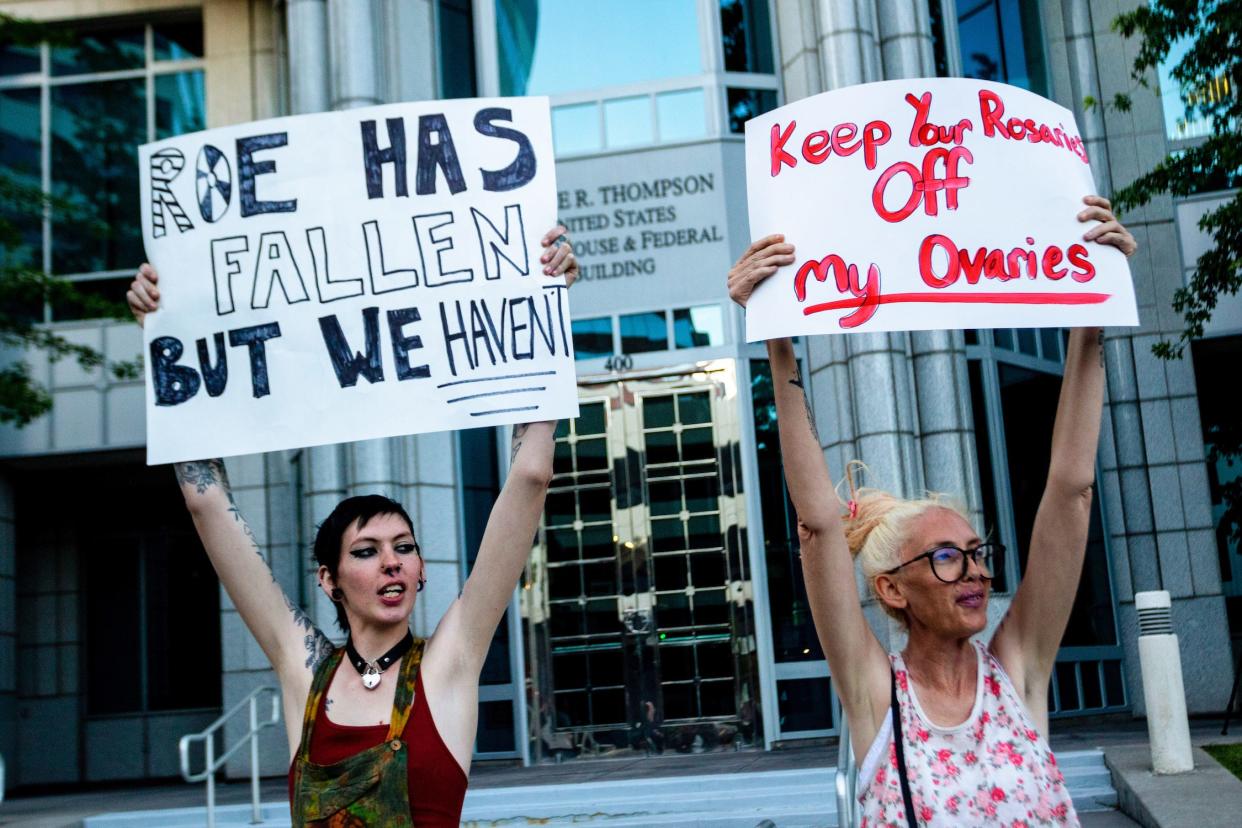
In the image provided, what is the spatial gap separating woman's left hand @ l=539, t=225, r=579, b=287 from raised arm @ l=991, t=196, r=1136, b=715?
54.6 inches

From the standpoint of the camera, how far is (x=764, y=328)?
11.0 ft

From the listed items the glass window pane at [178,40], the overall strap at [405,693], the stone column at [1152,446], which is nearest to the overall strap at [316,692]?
the overall strap at [405,693]

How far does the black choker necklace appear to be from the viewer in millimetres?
3145

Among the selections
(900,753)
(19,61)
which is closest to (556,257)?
(900,753)

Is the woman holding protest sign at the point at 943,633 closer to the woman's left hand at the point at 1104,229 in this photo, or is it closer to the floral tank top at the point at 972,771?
the floral tank top at the point at 972,771

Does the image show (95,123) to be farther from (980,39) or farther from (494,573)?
(494,573)

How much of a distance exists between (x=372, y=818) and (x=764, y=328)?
142 centimetres

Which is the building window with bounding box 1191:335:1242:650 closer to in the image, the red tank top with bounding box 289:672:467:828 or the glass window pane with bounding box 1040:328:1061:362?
the glass window pane with bounding box 1040:328:1061:362

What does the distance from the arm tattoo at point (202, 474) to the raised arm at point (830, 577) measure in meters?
1.47

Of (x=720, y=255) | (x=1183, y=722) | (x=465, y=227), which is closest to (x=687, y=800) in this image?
(x=1183, y=722)

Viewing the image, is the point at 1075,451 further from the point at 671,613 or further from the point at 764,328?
the point at 671,613

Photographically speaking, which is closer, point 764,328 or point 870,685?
point 870,685

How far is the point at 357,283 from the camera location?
4.03m

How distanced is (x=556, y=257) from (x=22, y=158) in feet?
45.0
